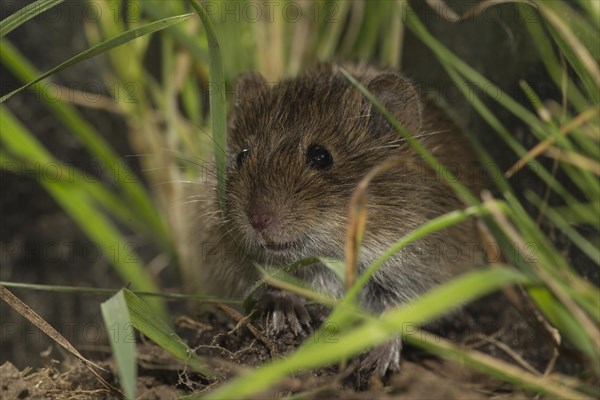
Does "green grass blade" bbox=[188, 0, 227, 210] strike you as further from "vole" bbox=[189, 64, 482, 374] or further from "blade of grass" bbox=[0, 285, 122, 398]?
"blade of grass" bbox=[0, 285, 122, 398]

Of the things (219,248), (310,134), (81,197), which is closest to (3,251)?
(81,197)

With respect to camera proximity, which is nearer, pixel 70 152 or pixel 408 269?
pixel 408 269

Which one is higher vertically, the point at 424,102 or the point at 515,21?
the point at 515,21

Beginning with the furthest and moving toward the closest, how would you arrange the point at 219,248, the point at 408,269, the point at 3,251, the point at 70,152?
the point at 70,152 < the point at 3,251 < the point at 219,248 < the point at 408,269

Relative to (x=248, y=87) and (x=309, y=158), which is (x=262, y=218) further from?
(x=248, y=87)

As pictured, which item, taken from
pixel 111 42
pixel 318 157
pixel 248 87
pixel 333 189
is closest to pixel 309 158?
pixel 318 157

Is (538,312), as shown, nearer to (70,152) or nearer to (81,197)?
(81,197)
